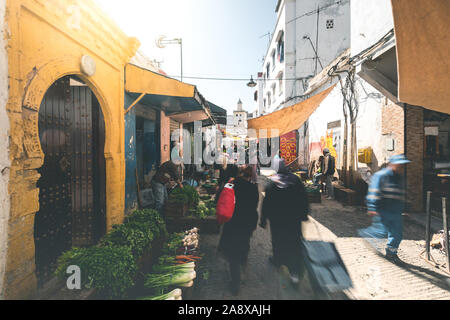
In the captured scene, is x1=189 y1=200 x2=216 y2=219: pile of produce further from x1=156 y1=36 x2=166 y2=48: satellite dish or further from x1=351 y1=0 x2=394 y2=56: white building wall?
x1=156 y1=36 x2=166 y2=48: satellite dish

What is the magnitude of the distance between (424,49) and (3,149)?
4.26m

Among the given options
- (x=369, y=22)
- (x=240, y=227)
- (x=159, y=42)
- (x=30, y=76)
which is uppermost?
(x=159, y=42)

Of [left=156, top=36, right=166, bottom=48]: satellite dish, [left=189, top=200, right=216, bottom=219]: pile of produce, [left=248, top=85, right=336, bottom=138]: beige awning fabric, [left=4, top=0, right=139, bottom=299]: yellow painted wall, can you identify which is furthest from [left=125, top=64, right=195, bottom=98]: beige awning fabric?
[left=156, top=36, right=166, bottom=48]: satellite dish

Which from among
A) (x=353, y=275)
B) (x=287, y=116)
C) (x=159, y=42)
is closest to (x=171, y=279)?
(x=353, y=275)

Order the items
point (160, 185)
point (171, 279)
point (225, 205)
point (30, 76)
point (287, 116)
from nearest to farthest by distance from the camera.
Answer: point (30, 76) → point (171, 279) → point (225, 205) → point (160, 185) → point (287, 116)

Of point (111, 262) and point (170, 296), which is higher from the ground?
point (111, 262)

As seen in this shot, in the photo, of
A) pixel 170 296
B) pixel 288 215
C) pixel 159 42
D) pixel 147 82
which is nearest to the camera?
pixel 170 296

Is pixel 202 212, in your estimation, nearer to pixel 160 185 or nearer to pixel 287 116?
pixel 160 185

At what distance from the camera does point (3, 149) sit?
84.7 inches

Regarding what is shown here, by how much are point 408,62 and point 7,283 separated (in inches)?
184

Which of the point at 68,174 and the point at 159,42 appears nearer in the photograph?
the point at 68,174

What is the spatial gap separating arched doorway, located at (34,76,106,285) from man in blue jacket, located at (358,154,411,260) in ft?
17.1
